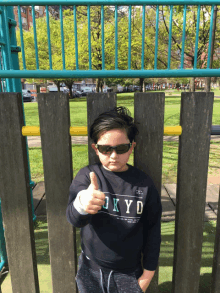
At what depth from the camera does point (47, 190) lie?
62.4 inches

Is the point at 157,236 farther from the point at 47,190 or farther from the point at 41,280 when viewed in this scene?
the point at 41,280

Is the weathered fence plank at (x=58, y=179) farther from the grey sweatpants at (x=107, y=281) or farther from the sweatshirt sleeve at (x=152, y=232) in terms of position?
the sweatshirt sleeve at (x=152, y=232)

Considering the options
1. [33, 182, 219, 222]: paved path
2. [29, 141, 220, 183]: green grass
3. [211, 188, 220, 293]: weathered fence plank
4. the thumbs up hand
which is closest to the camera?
the thumbs up hand

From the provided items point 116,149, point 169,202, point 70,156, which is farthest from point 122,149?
point 169,202

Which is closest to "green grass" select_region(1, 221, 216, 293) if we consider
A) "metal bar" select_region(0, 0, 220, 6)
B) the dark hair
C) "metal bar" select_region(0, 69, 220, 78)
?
the dark hair

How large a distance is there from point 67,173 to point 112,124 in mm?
466

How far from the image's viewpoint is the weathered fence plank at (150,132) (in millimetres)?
1454

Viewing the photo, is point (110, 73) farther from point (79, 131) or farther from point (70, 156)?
point (70, 156)

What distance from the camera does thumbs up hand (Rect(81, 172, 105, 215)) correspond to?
3.76 feet

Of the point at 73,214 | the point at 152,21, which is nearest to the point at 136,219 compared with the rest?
the point at 73,214

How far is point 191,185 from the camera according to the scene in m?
1.57

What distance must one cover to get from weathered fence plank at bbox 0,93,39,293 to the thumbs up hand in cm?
59

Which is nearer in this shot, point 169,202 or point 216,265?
point 216,265

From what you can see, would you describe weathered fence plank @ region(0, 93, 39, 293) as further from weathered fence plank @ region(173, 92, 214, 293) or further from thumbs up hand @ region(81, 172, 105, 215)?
weathered fence plank @ region(173, 92, 214, 293)
